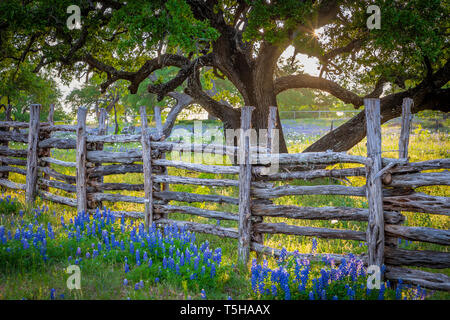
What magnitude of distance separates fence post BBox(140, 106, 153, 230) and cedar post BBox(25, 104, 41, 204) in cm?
352

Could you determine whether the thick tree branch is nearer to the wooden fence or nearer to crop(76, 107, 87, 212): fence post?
the wooden fence

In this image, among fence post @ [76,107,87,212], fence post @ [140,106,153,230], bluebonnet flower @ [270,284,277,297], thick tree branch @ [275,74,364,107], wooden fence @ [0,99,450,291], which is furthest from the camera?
thick tree branch @ [275,74,364,107]

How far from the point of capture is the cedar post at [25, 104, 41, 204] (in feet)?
→ 26.9

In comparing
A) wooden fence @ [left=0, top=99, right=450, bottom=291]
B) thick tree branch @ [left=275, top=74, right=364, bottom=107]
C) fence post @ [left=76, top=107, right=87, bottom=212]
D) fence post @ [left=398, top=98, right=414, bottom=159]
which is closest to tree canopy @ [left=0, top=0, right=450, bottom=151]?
thick tree branch @ [left=275, top=74, right=364, bottom=107]

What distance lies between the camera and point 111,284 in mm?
3877

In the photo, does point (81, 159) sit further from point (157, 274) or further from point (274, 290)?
point (274, 290)

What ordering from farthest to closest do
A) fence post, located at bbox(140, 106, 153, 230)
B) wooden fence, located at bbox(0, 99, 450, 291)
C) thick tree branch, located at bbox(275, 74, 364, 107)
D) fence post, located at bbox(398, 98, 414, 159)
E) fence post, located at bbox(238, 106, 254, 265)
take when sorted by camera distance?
1. thick tree branch, located at bbox(275, 74, 364, 107)
2. fence post, located at bbox(140, 106, 153, 230)
3. fence post, located at bbox(238, 106, 254, 265)
4. fence post, located at bbox(398, 98, 414, 159)
5. wooden fence, located at bbox(0, 99, 450, 291)

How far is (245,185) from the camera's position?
5.20 m

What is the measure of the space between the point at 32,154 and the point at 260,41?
710cm

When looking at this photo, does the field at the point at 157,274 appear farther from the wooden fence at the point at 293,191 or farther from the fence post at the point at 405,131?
the fence post at the point at 405,131

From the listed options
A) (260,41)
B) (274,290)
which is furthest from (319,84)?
(274,290)
